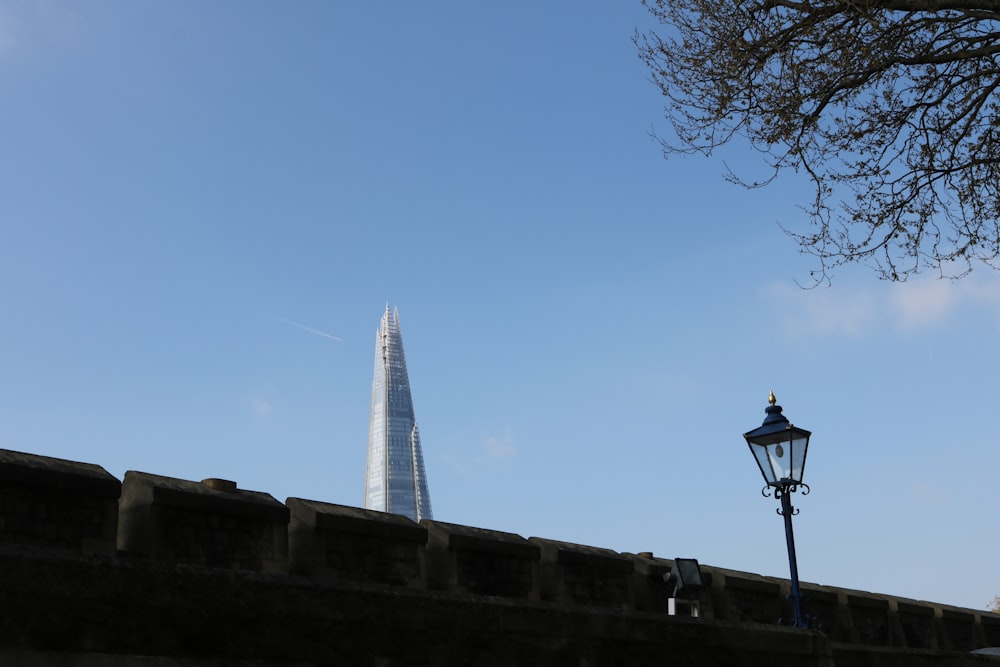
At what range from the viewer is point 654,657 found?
38.4 feet

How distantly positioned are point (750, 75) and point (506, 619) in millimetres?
6375

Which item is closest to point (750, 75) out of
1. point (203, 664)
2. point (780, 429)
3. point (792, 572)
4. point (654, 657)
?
point (780, 429)

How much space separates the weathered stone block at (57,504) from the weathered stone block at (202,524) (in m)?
0.25

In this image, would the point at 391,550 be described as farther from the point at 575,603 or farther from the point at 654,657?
the point at 654,657

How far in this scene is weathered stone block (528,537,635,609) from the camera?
37.6 ft

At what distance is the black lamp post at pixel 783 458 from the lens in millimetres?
11766

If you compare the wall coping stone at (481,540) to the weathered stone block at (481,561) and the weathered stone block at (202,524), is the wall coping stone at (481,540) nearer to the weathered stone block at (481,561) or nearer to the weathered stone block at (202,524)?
the weathered stone block at (481,561)

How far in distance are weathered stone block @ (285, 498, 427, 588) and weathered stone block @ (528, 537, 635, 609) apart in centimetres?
180

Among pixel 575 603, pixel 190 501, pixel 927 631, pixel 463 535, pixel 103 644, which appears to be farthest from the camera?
pixel 927 631

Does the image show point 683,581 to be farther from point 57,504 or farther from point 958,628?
point 958,628

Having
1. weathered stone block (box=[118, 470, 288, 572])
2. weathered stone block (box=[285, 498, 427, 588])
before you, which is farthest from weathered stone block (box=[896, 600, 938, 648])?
weathered stone block (box=[118, 470, 288, 572])

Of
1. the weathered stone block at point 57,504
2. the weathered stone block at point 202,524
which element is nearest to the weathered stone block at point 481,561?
the weathered stone block at point 202,524

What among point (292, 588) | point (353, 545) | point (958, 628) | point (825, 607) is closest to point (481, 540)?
point (353, 545)

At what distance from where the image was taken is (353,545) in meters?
9.52
